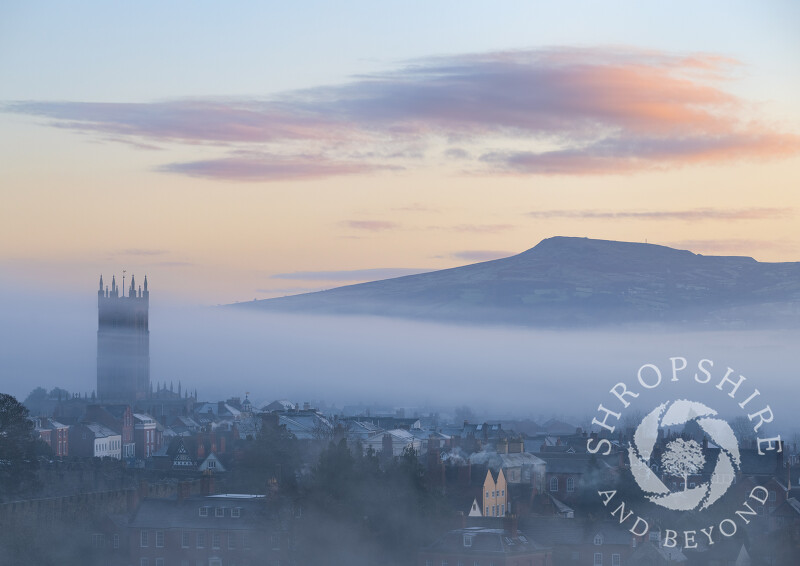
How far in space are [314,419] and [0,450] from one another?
195 feet

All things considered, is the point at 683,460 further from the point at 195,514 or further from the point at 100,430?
the point at 100,430

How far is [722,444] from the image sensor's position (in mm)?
114875

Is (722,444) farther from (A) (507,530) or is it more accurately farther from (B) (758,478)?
(A) (507,530)

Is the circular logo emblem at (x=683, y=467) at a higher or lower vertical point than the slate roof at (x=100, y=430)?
higher

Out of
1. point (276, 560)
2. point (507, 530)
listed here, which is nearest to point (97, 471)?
point (276, 560)

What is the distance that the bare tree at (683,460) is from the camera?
99188 mm

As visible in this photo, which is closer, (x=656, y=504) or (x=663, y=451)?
(x=656, y=504)

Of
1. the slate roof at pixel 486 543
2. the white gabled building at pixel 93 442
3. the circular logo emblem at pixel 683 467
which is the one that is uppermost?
the circular logo emblem at pixel 683 467

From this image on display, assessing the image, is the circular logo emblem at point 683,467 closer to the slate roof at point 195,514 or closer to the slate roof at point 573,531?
the slate roof at point 573,531

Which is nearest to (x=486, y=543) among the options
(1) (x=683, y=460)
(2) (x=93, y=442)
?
(1) (x=683, y=460)

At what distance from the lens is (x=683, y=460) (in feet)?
337

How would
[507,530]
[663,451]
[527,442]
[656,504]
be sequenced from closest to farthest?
1. [507,530]
2. [656,504]
3. [663,451]
4. [527,442]

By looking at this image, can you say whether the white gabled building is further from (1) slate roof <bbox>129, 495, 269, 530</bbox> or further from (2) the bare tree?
(1) slate roof <bbox>129, 495, 269, 530</bbox>
